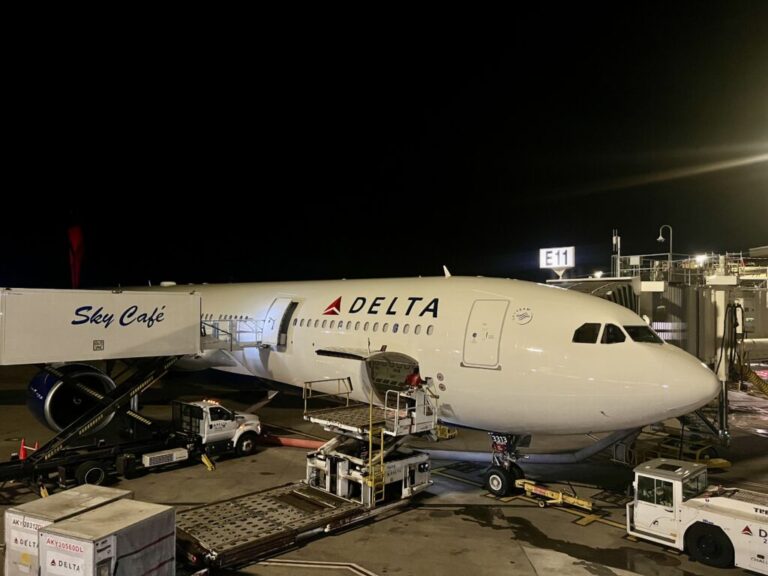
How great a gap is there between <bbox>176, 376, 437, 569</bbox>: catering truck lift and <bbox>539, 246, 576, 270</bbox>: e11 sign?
52.9 feet

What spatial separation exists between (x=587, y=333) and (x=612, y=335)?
1.48 feet

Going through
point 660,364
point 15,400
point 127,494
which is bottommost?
point 15,400

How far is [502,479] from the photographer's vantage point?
41.0 ft

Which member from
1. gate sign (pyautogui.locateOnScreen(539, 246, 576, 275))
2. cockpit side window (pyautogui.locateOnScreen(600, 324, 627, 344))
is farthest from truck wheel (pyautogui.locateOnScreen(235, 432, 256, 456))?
gate sign (pyautogui.locateOnScreen(539, 246, 576, 275))

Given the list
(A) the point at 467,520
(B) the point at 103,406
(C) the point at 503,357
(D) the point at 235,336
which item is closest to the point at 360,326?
(C) the point at 503,357

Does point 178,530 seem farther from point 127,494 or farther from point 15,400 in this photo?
point 15,400

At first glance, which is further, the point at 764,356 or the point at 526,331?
the point at 764,356

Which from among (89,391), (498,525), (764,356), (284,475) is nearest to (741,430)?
(764,356)

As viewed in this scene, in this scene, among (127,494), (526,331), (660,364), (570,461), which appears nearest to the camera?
(127,494)

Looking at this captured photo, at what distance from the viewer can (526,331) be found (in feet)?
39.0

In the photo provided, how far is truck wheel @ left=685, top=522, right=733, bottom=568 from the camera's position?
367 inches

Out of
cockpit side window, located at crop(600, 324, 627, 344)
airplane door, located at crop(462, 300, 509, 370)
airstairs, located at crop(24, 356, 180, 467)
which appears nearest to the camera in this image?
cockpit side window, located at crop(600, 324, 627, 344)

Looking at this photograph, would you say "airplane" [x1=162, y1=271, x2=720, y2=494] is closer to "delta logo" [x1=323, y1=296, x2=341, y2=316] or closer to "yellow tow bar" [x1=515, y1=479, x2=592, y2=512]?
"delta logo" [x1=323, y1=296, x2=341, y2=316]

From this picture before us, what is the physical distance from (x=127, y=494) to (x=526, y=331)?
7649mm
